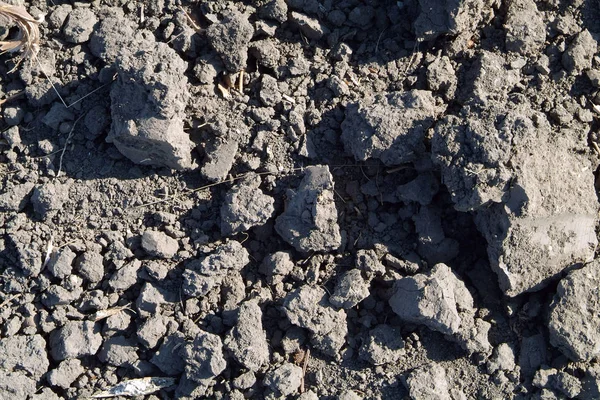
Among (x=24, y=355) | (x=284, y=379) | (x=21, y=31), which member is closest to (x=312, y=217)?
(x=284, y=379)

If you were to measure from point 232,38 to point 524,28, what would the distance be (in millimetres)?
1238

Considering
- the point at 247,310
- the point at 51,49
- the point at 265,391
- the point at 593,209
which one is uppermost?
the point at 593,209

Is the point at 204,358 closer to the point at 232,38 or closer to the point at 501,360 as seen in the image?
the point at 501,360

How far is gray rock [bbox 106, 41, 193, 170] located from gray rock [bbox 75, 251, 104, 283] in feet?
1.43

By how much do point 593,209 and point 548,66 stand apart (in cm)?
64

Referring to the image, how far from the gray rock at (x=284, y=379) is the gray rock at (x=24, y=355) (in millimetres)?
892

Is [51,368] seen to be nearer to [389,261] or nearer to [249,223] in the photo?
[249,223]

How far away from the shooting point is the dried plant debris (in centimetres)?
292

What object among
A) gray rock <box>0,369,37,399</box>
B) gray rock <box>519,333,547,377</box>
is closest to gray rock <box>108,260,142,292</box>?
gray rock <box>0,369,37,399</box>

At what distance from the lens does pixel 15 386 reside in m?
2.86

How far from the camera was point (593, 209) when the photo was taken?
9.85 feet

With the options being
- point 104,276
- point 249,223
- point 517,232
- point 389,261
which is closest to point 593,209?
point 517,232

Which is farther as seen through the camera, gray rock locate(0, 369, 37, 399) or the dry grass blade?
the dry grass blade

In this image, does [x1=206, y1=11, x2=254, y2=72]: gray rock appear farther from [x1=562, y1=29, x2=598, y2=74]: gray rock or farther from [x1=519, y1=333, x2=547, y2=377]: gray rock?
[x1=519, y1=333, x2=547, y2=377]: gray rock
